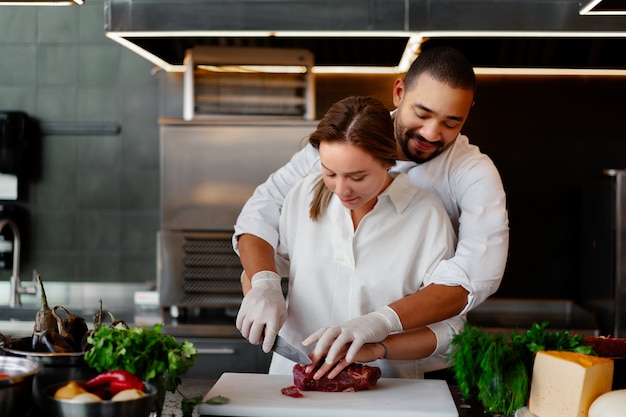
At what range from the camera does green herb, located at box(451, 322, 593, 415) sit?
5.53 ft

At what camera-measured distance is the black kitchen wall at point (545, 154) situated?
411 centimetres

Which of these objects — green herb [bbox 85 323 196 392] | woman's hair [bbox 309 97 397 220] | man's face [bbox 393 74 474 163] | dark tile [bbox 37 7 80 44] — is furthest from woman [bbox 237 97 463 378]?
dark tile [bbox 37 7 80 44]

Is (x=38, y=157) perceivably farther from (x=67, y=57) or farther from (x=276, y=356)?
(x=276, y=356)

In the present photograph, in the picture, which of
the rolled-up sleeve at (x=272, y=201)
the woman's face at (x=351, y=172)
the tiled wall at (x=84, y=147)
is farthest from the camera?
the tiled wall at (x=84, y=147)

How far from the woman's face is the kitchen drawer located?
162 cm

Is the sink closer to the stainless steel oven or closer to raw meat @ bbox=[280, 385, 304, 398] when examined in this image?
the stainless steel oven

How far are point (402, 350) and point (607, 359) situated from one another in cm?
53

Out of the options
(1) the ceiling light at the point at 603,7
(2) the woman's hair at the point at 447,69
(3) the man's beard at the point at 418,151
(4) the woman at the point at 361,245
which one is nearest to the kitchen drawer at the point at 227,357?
(4) the woman at the point at 361,245

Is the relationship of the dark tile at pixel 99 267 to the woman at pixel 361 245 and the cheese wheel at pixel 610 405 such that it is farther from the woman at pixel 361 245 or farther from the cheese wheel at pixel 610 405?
the cheese wheel at pixel 610 405

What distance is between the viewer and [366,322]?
1.93m

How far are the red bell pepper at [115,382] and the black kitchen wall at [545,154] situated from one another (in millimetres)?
2903

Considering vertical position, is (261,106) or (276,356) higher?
(261,106)

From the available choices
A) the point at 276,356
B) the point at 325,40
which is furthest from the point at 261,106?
the point at 276,356

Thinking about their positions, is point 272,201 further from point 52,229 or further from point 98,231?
point 52,229
